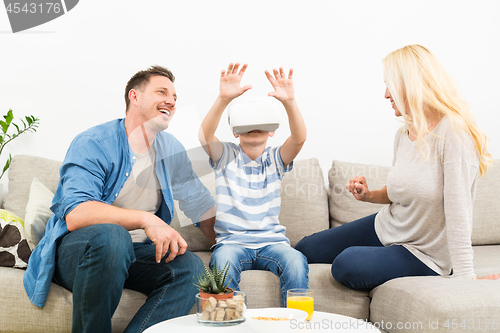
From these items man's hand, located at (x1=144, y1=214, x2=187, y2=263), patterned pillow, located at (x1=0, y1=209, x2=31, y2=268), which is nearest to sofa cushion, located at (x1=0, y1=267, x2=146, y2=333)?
patterned pillow, located at (x1=0, y1=209, x2=31, y2=268)

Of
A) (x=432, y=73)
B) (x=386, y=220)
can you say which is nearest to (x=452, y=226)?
(x=386, y=220)

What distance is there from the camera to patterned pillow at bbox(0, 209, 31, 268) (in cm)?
134

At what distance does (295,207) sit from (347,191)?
0.88 ft

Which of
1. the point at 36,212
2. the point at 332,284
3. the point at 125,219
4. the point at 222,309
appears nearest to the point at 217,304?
the point at 222,309

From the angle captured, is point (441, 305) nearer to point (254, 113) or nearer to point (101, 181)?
point (254, 113)

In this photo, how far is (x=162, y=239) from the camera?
1136 millimetres

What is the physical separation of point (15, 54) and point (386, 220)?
1.97m

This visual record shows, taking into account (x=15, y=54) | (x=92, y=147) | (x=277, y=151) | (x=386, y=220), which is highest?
(x=15, y=54)

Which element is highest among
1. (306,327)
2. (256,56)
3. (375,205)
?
(256,56)

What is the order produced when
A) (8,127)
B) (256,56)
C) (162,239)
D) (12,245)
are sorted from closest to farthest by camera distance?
(162,239)
(12,245)
(8,127)
(256,56)

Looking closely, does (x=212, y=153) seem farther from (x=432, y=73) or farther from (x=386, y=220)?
(x=432, y=73)

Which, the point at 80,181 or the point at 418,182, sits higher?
the point at 80,181

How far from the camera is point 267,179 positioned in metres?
1.55

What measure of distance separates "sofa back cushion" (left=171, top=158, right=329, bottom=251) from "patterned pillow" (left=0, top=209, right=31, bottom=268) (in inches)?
23.0
